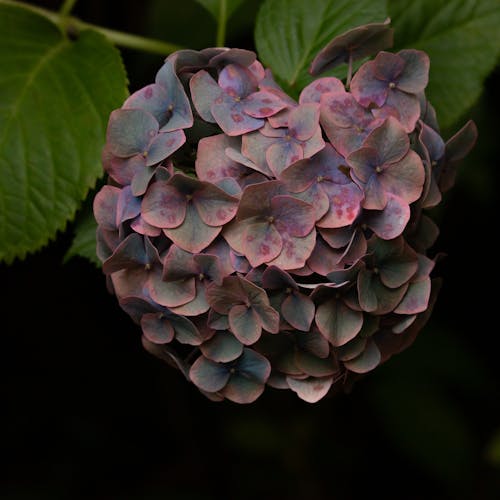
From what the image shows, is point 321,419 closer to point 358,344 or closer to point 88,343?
point 88,343

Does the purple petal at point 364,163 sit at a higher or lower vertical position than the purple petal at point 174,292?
higher

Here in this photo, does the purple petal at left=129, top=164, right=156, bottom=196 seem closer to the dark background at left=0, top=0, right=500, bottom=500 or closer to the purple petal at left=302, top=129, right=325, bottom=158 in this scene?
the purple petal at left=302, top=129, right=325, bottom=158

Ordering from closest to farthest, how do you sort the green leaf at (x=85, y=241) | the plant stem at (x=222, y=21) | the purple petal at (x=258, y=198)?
the purple petal at (x=258, y=198)
the green leaf at (x=85, y=241)
the plant stem at (x=222, y=21)

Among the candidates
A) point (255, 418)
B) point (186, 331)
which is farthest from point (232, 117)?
point (255, 418)

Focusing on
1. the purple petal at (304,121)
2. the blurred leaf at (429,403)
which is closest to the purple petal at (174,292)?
the purple petal at (304,121)

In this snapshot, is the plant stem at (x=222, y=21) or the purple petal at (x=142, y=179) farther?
the plant stem at (x=222, y=21)

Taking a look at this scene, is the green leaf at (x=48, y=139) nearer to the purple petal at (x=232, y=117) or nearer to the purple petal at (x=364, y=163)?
the purple petal at (x=232, y=117)
